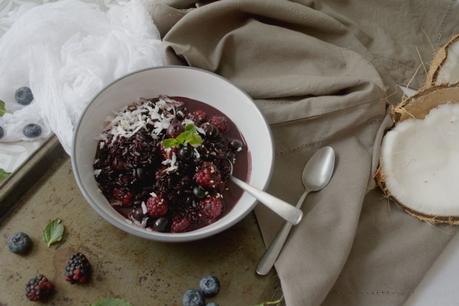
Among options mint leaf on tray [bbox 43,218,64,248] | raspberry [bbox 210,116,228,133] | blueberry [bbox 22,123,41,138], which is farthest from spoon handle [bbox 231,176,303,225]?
blueberry [bbox 22,123,41,138]

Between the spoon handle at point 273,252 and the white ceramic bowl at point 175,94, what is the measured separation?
119mm

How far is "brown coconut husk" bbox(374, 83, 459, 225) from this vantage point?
1168 mm

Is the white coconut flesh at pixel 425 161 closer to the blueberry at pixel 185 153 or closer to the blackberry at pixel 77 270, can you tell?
the blueberry at pixel 185 153

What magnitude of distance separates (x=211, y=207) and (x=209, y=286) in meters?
0.17

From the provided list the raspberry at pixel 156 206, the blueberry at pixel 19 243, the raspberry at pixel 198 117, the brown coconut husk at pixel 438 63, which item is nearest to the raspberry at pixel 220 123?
the raspberry at pixel 198 117

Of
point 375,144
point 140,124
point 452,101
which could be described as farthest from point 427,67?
point 140,124

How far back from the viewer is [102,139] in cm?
109

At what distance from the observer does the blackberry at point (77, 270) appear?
0.99 metres

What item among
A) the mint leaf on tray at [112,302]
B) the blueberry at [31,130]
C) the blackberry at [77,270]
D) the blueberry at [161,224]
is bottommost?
the mint leaf on tray at [112,302]

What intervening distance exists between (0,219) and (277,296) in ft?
2.09

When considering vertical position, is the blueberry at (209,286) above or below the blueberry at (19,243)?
below

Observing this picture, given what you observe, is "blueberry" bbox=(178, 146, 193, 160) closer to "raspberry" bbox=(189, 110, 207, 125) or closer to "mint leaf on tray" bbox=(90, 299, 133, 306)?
"raspberry" bbox=(189, 110, 207, 125)

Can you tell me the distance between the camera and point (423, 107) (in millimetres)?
1213

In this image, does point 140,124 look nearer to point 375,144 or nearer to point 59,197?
point 59,197
